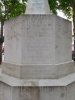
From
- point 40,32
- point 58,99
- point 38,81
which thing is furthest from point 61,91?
point 40,32

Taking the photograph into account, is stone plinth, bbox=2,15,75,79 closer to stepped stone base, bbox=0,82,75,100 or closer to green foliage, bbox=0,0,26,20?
stepped stone base, bbox=0,82,75,100

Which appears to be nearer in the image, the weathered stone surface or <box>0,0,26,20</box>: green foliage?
the weathered stone surface

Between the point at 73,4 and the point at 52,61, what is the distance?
11.7 meters

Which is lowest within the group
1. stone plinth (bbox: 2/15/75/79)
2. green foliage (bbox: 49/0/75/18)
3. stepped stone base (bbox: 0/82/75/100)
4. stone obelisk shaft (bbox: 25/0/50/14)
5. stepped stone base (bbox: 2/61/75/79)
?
stepped stone base (bbox: 0/82/75/100)

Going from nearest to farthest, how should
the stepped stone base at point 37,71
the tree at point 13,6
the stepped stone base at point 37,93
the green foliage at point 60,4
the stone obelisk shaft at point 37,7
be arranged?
the stepped stone base at point 37,93
the stepped stone base at point 37,71
the stone obelisk shaft at point 37,7
the green foliage at point 60,4
the tree at point 13,6

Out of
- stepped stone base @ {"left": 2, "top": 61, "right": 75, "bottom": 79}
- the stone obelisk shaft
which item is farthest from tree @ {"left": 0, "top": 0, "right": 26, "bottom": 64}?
stepped stone base @ {"left": 2, "top": 61, "right": 75, "bottom": 79}

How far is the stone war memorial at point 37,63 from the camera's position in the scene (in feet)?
20.2

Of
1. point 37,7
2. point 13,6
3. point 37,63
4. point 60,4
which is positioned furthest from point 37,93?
point 13,6

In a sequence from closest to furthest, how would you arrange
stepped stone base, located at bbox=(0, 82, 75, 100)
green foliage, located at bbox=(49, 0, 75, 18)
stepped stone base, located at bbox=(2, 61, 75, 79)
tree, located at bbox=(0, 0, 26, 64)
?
stepped stone base, located at bbox=(0, 82, 75, 100) → stepped stone base, located at bbox=(2, 61, 75, 79) → green foliage, located at bbox=(49, 0, 75, 18) → tree, located at bbox=(0, 0, 26, 64)

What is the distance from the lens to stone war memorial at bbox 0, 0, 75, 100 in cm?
614

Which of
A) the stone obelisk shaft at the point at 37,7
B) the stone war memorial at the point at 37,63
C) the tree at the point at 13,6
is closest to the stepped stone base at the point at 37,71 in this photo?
the stone war memorial at the point at 37,63

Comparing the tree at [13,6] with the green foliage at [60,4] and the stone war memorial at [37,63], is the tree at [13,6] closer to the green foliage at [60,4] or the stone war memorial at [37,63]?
the green foliage at [60,4]

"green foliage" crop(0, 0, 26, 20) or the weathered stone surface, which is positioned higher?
"green foliage" crop(0, 0, 26, 20)

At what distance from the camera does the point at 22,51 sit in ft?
21.2
